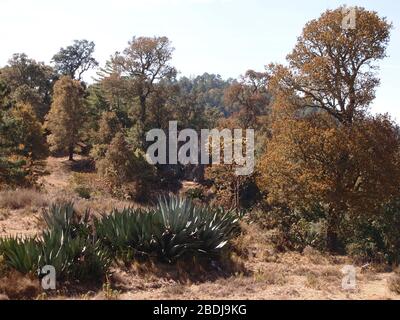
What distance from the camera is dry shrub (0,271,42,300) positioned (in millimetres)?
7836

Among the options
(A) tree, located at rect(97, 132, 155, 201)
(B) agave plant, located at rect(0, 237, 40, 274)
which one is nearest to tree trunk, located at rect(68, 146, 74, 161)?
(A) tree, located at rect(97, 132, 155, 201)

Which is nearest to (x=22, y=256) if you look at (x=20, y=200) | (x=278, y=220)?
(x=20, y=200)

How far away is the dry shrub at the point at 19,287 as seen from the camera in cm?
784

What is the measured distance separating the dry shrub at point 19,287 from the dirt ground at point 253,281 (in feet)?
1.79

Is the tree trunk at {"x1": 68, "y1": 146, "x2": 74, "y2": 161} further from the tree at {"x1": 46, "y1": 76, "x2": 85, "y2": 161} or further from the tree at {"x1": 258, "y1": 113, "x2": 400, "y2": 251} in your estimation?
the tree at {"x1": 258, "y1": 113, "x2": 400, "y2": 251}

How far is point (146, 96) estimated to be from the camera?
47.0 meters

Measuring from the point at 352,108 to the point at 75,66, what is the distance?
64.5 meters

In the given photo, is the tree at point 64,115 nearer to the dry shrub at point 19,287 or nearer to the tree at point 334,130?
the tree at point 334,130

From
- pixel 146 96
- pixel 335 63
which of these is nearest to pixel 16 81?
pixel 146 96

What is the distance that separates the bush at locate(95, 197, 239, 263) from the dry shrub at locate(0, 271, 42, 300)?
253 cm

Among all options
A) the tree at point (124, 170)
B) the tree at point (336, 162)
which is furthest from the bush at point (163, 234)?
the tree at point (124, 170)

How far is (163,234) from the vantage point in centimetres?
1078

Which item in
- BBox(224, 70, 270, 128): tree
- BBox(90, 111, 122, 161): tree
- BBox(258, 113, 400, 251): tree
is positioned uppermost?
BBox(224, 70, 270, 128): tree
